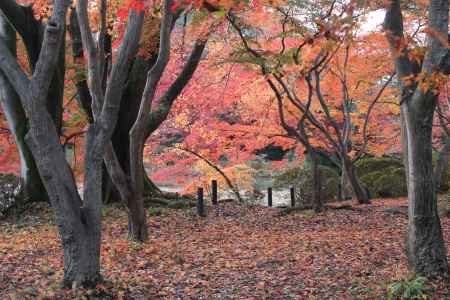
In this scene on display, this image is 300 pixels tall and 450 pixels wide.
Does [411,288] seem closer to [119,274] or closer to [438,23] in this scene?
[438,23]

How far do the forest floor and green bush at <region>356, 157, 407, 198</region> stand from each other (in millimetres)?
8870

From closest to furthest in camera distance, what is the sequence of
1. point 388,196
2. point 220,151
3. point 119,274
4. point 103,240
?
point 119,274 < point 103,240 < point 220,151 < point 388,196

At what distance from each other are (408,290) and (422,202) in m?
1.03

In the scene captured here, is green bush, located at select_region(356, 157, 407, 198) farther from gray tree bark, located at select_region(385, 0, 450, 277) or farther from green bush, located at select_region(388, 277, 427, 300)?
green bush, located at select_region(388, 277, 427, 300)

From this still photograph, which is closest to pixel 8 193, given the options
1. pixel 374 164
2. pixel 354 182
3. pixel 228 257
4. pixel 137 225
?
pixel 137 225

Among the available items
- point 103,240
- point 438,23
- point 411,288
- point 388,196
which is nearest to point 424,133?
point 438,23

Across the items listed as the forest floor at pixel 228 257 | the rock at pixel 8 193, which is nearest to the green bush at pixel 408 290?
the forest floor at pixel 228 257

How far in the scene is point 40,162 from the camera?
529 centimetres

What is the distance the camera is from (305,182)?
19.9 m

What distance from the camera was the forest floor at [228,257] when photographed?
243 inches

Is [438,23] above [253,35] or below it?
below

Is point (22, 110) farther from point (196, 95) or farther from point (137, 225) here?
point (196, 95)

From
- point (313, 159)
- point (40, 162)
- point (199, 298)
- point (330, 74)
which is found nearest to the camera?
→ point (40, 162)

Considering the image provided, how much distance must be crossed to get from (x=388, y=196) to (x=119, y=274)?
16.9 meters
